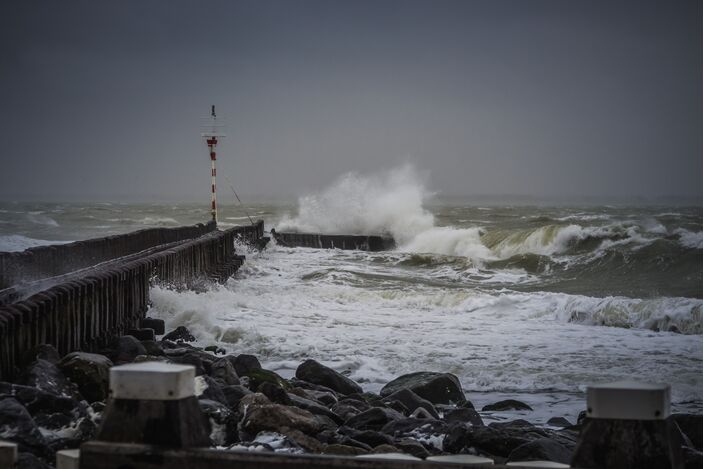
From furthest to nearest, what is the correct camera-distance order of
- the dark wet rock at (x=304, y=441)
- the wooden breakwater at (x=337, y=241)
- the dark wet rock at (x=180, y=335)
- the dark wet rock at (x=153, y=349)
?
the wooden breakwater at (x=337, y=241), the dark wet rock at (x=180, y=335), the dark wet rock at (x=153, y=349), the dark wet rock at (x=304, y=441)

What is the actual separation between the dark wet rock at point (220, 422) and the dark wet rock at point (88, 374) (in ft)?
2.25

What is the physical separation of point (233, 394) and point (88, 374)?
1.04 metres

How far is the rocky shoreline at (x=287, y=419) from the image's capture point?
5027 mm

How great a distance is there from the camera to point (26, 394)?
17.2 ft

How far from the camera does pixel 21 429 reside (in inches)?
178

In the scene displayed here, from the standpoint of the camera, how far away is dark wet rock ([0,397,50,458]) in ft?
14.6

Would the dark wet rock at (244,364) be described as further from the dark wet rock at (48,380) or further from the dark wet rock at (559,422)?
the dark wet rock at (559,422)

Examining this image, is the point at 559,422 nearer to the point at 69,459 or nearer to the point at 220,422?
the point at 220,422

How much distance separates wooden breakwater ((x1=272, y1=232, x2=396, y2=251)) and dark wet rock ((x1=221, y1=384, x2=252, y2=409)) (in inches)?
989

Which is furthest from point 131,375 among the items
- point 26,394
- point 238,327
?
point 238,327

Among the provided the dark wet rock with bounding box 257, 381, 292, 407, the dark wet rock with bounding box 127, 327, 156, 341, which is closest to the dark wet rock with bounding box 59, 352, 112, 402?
the dark wet rock with bounding box 257, 381, 292, 407

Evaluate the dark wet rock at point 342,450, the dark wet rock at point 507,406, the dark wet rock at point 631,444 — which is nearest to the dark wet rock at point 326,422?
the dark wet rock at point 342,450

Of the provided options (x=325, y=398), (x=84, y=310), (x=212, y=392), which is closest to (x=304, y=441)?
(x=212, y=392)

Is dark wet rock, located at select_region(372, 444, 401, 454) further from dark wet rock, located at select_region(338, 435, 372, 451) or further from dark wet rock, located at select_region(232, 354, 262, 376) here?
dark wet rock, located at select_region(232, 354, 262, 376)
